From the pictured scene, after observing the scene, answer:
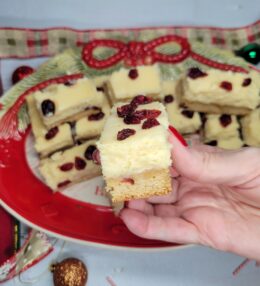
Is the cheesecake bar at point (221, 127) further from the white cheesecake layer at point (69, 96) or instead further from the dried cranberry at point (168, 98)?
the white cheesecake layer at point (69, 96)

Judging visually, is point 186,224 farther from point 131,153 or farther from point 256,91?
point 256,91

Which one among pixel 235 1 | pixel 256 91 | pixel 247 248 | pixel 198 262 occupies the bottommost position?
pixel 198 262

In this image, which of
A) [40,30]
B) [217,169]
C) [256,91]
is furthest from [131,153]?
[40,30]

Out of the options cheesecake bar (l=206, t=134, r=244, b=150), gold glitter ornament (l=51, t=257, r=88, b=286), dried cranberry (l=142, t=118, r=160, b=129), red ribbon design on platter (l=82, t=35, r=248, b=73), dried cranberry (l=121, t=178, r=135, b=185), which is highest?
red ribbon design on platter (l=82, t=35, r=248, b=73)

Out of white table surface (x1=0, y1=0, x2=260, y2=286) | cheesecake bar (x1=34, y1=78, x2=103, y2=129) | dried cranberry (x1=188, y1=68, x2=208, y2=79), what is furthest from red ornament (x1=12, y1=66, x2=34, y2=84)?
dried cranberry (x1=188, y1=68, x2=208, y2=79)

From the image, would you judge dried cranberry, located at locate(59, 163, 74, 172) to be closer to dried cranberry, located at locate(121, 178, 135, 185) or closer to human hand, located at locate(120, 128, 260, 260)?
human hand, located at locate(120, 128, 260, 260)

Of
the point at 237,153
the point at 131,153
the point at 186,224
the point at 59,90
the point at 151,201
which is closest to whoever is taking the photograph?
the point at 131,153

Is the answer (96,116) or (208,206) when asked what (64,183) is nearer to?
(96,116)
